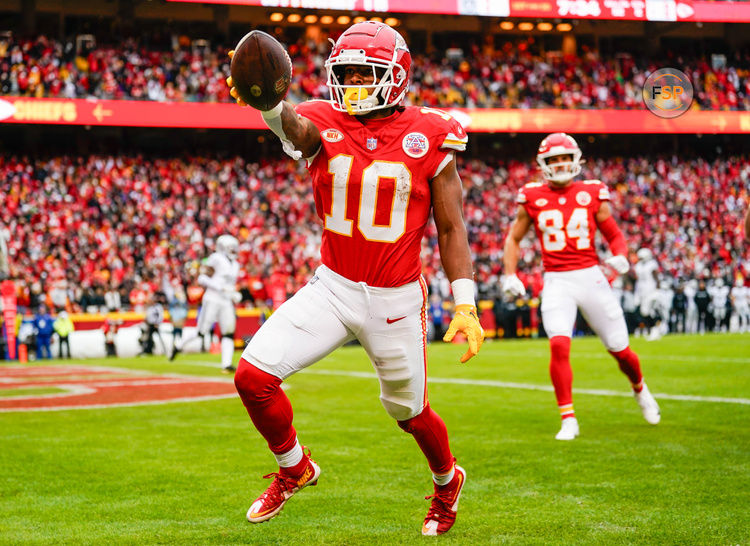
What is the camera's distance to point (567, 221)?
7375 mm

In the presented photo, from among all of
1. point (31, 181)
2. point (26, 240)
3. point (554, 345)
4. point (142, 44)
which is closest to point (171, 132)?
point (142, 44)

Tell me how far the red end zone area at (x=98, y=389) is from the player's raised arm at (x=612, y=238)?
437 cm

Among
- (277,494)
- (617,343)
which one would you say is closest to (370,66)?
(277,494)

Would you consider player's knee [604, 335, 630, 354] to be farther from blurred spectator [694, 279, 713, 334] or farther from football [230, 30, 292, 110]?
blurred spectator [694, 279, 713, 334]

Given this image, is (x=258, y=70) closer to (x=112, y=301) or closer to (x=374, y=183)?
(x=374, y=183)

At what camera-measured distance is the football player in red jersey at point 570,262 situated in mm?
7230

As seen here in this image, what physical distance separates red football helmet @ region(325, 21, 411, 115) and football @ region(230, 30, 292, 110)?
438 mm

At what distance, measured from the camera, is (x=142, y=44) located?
28.0 m

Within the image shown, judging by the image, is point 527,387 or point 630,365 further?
point 527,387

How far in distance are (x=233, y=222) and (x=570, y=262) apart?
18.0 metres

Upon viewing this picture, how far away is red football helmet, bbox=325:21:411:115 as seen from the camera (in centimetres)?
391

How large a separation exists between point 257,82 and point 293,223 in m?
22.0

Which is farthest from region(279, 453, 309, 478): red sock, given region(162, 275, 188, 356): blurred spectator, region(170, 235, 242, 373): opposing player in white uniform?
region(162, 275, 188, 356): blurred spectator

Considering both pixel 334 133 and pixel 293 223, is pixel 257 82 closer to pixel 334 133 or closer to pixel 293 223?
pixel 334 133
